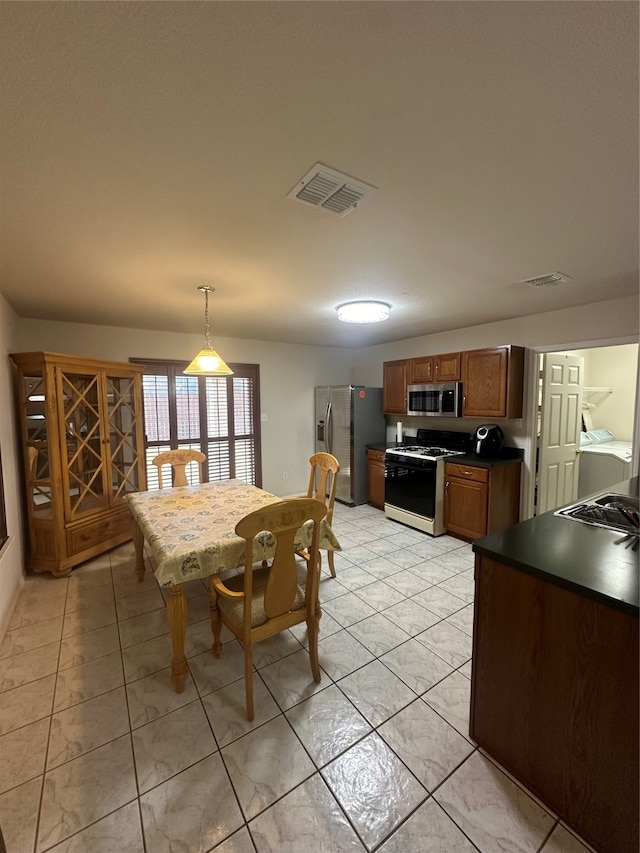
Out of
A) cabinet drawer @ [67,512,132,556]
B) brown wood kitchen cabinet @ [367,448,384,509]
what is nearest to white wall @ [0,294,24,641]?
cabinet drawer @ [67,512,132,556]

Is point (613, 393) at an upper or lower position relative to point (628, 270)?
lower

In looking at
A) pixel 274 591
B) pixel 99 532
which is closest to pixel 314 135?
pixel 274 591

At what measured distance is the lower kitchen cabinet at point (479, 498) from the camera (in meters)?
3.45

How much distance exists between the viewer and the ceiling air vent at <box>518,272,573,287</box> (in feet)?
7.93

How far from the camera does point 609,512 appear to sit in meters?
1.89

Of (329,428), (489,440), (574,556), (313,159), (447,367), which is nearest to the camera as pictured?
(313,159)

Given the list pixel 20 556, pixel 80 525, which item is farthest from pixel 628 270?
pixel 20 556

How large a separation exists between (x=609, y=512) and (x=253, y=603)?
1985 millimetres

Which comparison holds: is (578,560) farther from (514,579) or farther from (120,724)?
(120,724)

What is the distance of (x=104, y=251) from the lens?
1.96 meters

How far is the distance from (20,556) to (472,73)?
13.2 feet

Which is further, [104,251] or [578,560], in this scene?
[104,251]

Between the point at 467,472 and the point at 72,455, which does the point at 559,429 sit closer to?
the point at 467,472

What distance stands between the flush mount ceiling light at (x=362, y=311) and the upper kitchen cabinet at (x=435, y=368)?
1228 mm
